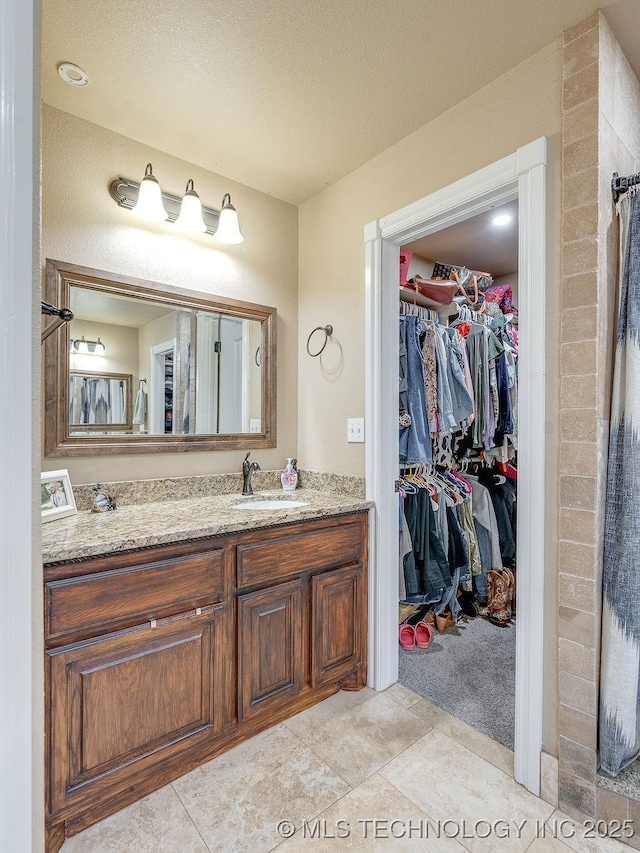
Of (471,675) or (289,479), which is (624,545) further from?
(289,479)

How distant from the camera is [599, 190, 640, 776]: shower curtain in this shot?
1.36 m

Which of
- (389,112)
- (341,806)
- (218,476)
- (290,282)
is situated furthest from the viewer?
(290,282)

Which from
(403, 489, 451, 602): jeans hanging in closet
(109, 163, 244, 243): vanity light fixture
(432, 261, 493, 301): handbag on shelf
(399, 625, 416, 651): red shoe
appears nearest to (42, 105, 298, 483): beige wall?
(109, 163, 244, 243): vanity light fixture

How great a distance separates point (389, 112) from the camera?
5.99 ft

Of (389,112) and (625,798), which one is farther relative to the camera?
(389,112)

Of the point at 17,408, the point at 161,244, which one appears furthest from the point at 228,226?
the point at 17,408

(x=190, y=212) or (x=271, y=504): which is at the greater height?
(x=190, y=212)

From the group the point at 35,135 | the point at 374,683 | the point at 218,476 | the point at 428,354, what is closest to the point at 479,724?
the point at 374,683

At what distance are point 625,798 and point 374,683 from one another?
3.33 ft

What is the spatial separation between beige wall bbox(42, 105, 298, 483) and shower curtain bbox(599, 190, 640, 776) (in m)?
1.59

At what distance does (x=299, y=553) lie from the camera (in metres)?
1.82

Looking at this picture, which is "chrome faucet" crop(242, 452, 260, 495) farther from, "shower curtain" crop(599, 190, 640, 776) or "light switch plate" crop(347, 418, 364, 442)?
"shower curtain" crop(599, 190, 640, 776)

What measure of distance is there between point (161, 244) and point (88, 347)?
599 millimetres

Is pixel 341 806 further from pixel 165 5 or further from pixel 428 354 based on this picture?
pixel 165 5
